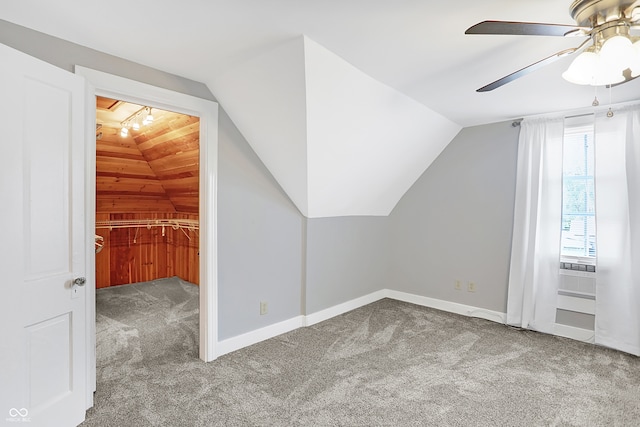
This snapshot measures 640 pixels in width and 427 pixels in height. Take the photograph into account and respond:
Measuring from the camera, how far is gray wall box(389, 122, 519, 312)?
3615 mm

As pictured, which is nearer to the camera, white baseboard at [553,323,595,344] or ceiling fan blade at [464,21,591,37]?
ceiling fan blade at [464,21,591,37]

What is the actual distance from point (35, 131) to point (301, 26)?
1.45 metres

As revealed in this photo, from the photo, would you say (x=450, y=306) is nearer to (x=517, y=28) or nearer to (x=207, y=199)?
(x=207, y=199)

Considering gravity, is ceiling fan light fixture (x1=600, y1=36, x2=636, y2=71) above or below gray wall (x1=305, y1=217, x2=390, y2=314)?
above

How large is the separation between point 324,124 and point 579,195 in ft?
8.58

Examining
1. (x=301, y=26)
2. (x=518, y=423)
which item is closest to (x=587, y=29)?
(x=301, y=26)

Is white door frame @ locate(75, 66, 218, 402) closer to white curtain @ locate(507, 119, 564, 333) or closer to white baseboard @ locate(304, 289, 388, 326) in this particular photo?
white baseboard @ locate(304, 289, 388, 326)

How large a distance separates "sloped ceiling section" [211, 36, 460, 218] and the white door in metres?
1.06

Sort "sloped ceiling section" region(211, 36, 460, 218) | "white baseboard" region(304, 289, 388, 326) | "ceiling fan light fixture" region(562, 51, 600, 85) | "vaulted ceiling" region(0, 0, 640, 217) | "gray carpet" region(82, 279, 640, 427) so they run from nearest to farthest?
1. "ceiling fan light fixture" region(562, 51, 600, 85)
2. "vaulted ceiling" region(0, 0, 640, 217)
3. "gray carpet" region(82, 279, 640, 427)
4. "sloped ceiling section" region(211, 36, 460, 218)
5. "white baseboard" region(304, 289, 388, 326)

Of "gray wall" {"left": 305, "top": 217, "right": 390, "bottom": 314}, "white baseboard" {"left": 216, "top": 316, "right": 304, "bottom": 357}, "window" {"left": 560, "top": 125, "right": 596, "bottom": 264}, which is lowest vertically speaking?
"white baseboard" {"left": 216, "top": 316, "right": 304, "bottom": 357}

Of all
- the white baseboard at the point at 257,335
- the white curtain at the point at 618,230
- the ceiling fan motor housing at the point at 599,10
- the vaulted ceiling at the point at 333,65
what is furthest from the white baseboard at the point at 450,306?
the ceiling fan motor housing at the point at 599,10

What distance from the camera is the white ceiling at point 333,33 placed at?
1601 millimetres

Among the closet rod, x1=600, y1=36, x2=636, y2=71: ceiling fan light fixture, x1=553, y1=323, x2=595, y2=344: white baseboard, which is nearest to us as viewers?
x1=600, y1=36, x2=636, y2=71: ceiling fan light fixture

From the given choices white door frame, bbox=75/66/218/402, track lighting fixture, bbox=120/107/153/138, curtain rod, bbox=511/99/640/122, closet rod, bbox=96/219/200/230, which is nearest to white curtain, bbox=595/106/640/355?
curtain rod, bbox=511/99/640/122
